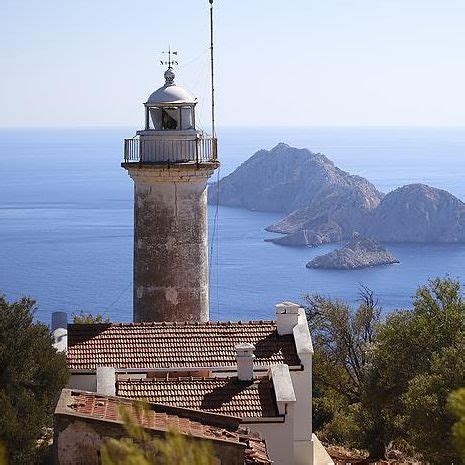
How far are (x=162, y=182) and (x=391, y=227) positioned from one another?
425 feet

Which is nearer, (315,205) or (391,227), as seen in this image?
(391,227)

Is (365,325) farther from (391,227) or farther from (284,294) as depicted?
(391,227)

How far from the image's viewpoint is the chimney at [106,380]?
1234cm

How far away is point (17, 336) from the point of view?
11.8 metres

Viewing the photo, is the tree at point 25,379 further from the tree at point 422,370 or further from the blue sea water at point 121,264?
the blue sea water at point 121,264

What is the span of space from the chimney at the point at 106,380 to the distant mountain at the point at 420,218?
13066cm

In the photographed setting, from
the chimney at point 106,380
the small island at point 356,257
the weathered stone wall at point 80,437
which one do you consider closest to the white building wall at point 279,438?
the chimney at point 106,380

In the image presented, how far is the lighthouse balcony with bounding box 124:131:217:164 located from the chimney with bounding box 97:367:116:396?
4.31 metres

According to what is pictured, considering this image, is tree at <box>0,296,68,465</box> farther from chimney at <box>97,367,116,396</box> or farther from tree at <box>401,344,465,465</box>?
tree at <box>401,344,465,465</box>

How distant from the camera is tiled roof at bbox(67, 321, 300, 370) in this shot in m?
13.6

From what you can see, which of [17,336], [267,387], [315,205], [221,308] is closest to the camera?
[17,336]

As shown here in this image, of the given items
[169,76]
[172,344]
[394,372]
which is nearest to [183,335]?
[172,344]

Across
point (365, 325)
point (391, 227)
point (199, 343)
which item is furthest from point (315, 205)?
point (199, 343)

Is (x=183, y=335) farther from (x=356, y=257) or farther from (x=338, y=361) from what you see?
(x=356, y=257)
